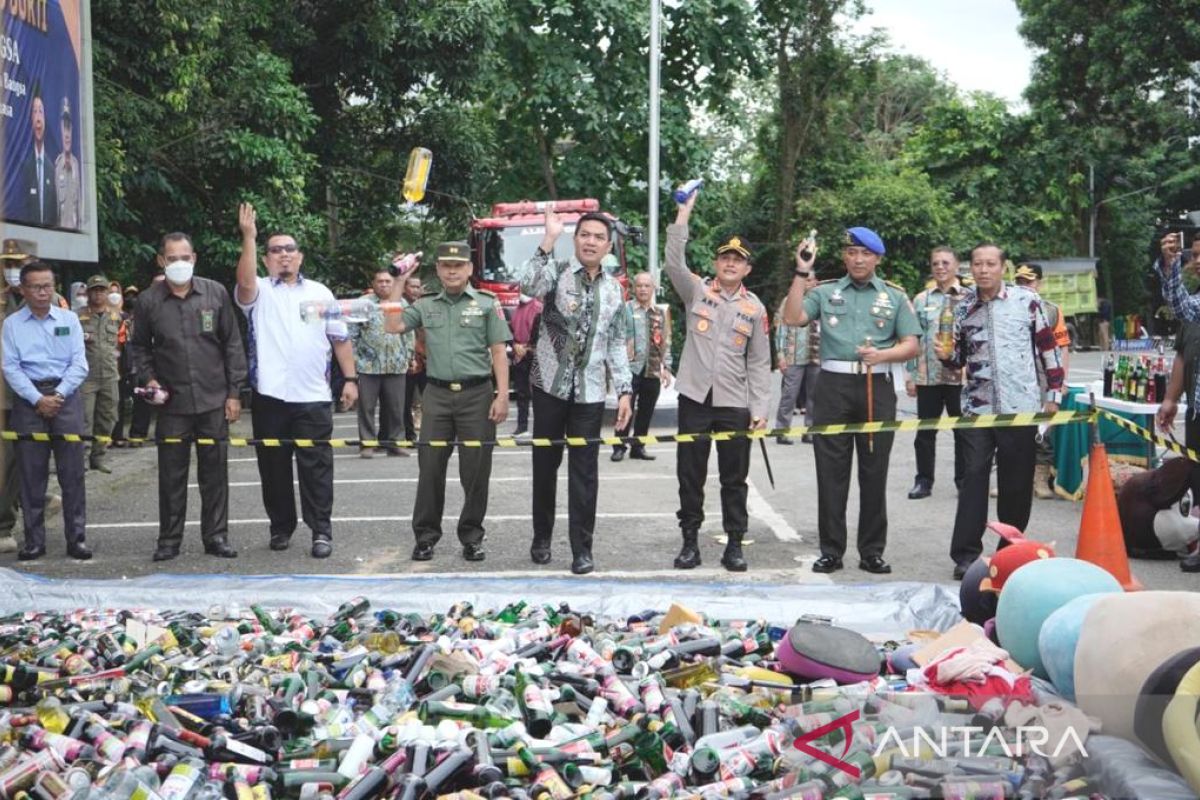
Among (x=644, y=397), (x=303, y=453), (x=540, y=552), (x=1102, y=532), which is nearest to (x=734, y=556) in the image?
(x=540, y=552)

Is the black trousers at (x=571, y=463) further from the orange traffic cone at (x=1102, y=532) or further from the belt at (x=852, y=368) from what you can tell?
the orange traffic cone at (x=1102, y=532)

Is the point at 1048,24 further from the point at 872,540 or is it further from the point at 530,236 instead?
the point at 872,540

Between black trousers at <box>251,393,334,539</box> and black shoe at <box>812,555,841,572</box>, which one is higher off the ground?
black trousers at <box>251,393,334,539</box>

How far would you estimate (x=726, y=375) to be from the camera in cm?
867

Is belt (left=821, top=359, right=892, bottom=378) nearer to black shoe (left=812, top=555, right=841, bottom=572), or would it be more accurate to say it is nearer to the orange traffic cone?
black shoe (left=812, top=555, right=841, bottom=572)

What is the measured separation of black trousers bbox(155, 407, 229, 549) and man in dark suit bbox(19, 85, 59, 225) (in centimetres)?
200

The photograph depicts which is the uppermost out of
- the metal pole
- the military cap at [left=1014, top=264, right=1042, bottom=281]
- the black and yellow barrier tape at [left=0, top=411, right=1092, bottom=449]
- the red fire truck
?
the metal pole

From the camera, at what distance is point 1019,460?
27.3 ft

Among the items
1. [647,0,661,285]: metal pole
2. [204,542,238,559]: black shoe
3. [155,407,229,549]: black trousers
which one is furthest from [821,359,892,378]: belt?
[647,0,661,285]: metal pole

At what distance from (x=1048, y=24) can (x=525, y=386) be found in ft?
90.7

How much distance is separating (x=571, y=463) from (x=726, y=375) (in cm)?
123

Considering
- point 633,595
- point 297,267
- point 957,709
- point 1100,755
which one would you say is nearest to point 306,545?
point 297,267

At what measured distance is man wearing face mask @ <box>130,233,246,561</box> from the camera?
357 inches

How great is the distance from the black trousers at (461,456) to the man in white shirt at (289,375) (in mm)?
760
